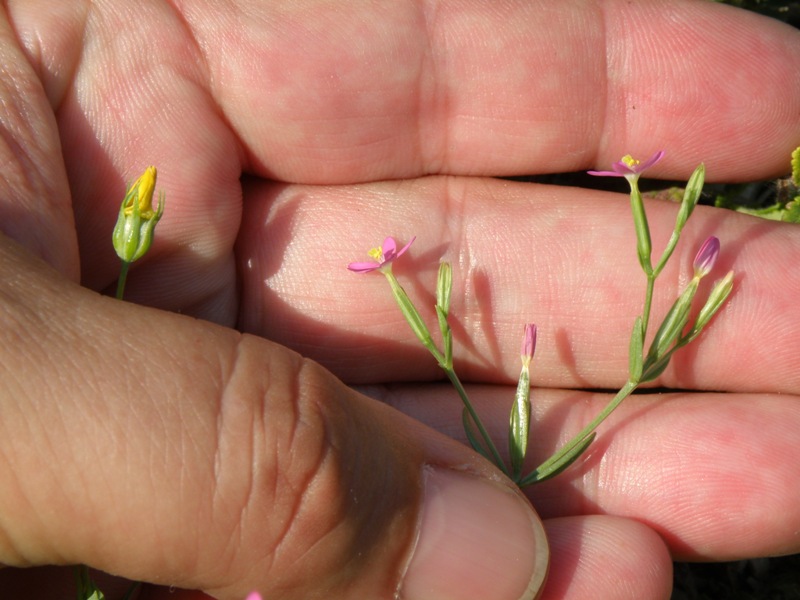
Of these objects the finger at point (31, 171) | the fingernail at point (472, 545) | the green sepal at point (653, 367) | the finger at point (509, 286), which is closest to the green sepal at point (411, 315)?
the finger at point (509, 286)

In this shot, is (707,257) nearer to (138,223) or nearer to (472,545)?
(472,545)

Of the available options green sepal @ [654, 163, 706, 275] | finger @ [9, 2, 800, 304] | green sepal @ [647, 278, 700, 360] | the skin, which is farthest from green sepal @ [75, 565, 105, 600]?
green sepal @ [654, 163, 706, 275]

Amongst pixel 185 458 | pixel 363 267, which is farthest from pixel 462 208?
pixel 185 458

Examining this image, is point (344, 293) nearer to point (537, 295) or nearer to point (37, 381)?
point (537, 295)

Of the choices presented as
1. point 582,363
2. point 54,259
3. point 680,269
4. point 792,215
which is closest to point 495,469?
point 582,363

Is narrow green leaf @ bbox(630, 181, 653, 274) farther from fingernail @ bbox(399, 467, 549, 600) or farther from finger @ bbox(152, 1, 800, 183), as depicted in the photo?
fingernail @ bbox(399, 467, 549, 600)

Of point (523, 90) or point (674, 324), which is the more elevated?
point (523, 90)
